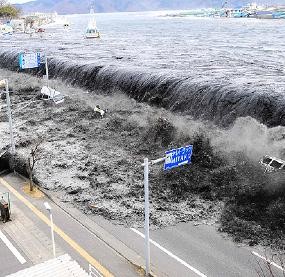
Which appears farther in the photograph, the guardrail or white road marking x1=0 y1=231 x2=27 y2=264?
white road marking x1=0 y1=231 x2=27 y2=264

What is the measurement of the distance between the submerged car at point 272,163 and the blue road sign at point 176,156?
43.3ft

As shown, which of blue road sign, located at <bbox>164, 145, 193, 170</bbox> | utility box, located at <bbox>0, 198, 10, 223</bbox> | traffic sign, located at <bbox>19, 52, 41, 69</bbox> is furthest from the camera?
traffic sign, located at <bbox>19, 52, 41, 69</bbox>

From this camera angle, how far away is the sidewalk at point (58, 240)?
1851 cm

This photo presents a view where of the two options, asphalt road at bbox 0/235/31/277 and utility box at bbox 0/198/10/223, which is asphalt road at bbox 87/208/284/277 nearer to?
utility box at bbox 0/198/10/223

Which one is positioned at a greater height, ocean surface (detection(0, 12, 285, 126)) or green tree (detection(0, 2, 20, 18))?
green tree (detection(0, 2, 20, 18))

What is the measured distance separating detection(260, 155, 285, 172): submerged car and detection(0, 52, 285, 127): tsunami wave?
6.30m

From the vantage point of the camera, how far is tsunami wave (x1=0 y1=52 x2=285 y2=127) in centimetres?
3634

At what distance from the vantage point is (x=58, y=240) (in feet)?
66.8

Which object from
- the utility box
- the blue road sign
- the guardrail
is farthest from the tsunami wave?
the guardrail

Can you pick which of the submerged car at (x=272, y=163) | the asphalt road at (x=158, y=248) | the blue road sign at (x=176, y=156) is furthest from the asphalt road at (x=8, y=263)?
the submerged car at (x=272, y=163)

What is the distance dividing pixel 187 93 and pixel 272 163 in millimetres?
16795

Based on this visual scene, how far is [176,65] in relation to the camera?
185 ft

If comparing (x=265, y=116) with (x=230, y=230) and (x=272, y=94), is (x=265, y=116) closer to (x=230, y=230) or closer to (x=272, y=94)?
(x=272, y=94)

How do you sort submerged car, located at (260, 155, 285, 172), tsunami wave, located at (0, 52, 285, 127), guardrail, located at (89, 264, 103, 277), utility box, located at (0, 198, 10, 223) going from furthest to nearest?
tsunami wave, located at (0, 52, 285, 127) < submerged car, located at (260, 155, 285, 172) < utility box, located at (0, 198, 10, 223) < guardrail, located at (89, 264, 103, 277)
